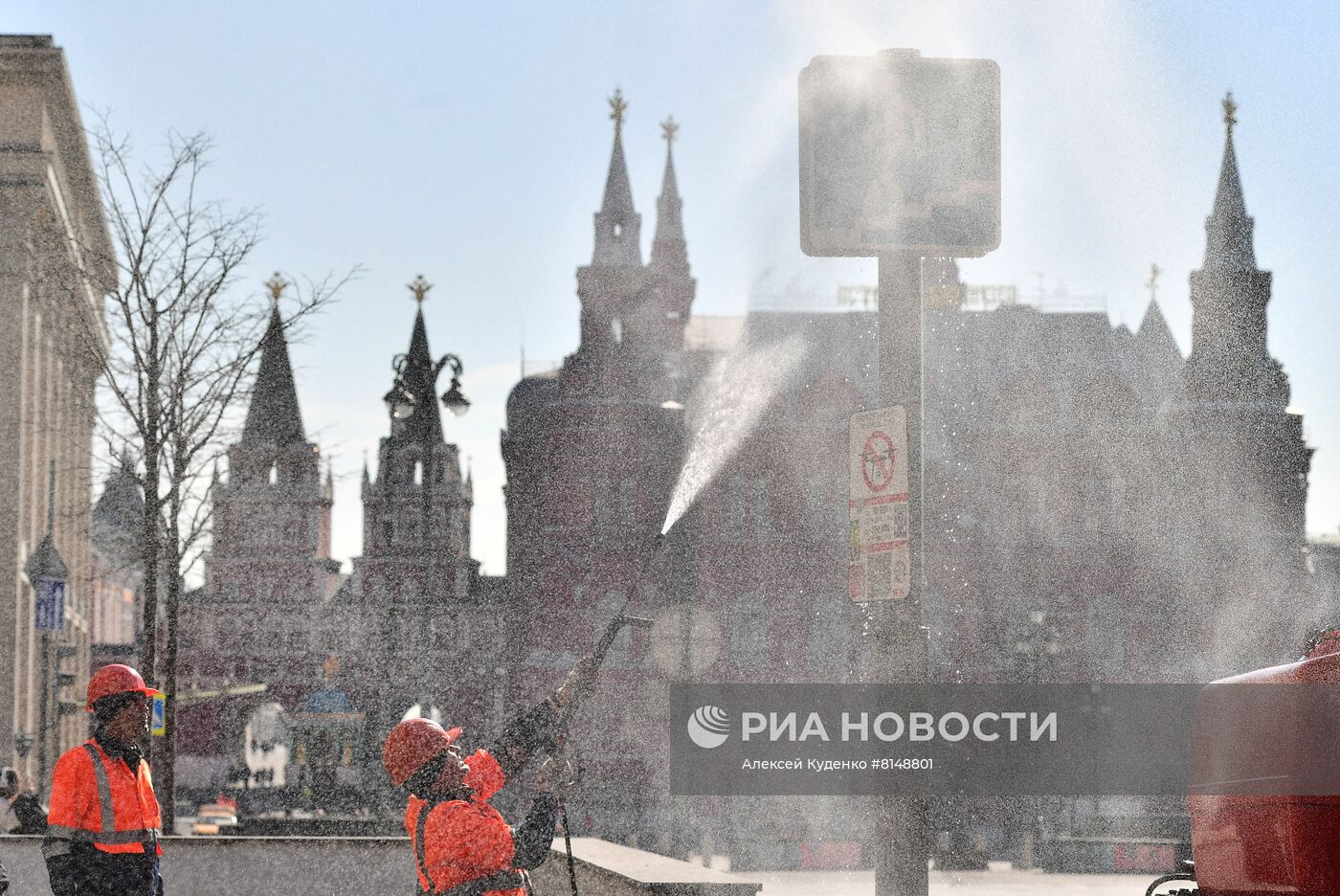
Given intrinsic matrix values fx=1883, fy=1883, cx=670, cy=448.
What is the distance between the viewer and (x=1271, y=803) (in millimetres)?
6805

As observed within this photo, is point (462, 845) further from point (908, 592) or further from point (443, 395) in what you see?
point (443, 395)

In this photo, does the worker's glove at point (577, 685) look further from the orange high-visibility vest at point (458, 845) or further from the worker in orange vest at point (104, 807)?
the worker in orange vest at point (104, 807)

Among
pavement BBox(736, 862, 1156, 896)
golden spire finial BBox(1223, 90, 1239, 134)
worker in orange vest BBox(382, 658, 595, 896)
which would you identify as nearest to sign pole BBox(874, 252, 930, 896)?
worker in orange vest BBox(382, 658, 595, 896)

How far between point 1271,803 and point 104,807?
460 centimetres

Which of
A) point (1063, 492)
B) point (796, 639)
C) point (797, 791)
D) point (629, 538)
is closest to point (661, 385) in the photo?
point (629, 538)

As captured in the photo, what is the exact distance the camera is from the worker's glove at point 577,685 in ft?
23.2

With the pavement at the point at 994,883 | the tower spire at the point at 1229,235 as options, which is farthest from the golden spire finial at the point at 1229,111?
the pavement at the point at 994,883

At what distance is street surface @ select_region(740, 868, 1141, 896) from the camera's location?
88.4 ft

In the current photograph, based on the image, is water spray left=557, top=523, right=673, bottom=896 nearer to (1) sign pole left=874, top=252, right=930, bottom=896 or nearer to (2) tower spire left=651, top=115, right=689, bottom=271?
(1) sign pole left=874, top=252, right=930, bottom=896

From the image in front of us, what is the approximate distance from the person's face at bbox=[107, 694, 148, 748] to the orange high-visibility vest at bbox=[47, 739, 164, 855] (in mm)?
132

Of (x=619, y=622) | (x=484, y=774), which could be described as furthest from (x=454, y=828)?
(x=619, y=622)

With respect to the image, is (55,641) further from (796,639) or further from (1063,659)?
(1063,659)

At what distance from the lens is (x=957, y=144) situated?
22.9 feet

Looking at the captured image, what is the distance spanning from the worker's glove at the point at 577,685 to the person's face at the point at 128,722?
5.87ft
